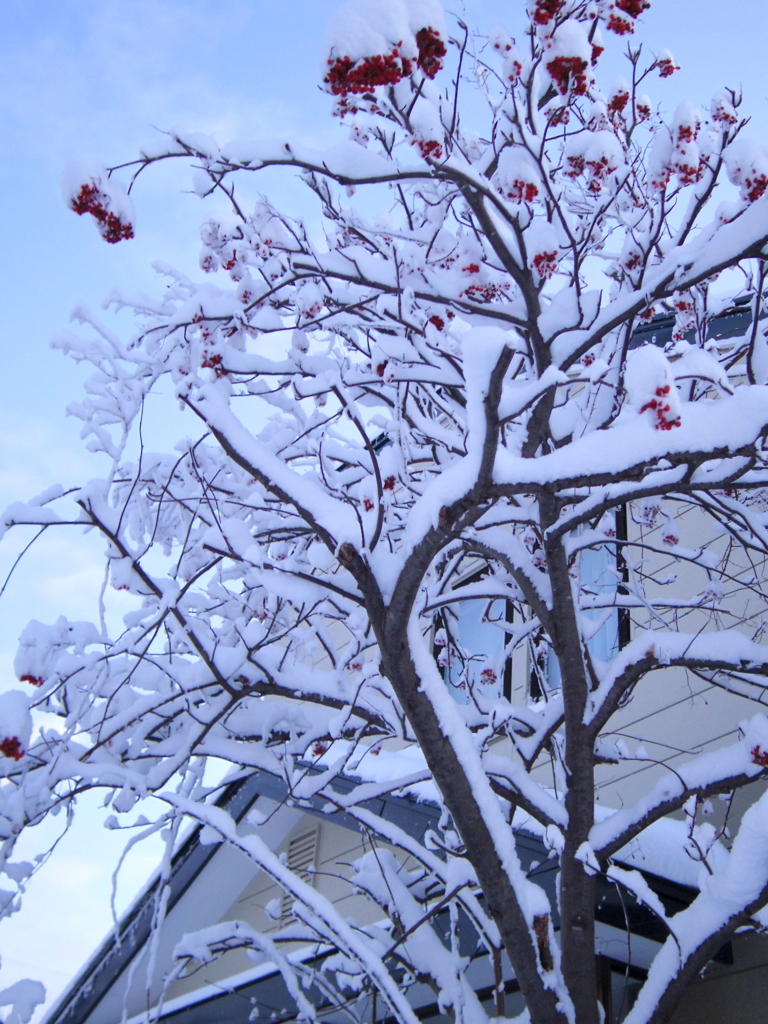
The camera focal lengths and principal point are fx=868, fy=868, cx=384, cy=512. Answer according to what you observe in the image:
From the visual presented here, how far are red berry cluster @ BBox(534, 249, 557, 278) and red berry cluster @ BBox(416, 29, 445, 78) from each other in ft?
2.36

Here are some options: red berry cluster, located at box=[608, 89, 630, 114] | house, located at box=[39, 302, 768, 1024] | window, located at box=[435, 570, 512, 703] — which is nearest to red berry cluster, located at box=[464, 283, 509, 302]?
red berry cluster, located at box=[608, 89, 630, 114]

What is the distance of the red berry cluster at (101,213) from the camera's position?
2.78 m

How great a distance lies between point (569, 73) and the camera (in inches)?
113

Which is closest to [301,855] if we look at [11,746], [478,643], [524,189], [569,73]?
[478,643]

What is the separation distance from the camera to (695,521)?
5867 millimetres

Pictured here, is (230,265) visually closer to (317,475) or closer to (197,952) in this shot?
(317,475)

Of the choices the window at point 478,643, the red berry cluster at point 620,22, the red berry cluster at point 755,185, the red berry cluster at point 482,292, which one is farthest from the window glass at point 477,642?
the red berry cluster at point 620,22

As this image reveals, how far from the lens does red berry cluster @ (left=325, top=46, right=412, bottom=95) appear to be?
7.72 feet

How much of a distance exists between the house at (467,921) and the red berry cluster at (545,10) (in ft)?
7.92

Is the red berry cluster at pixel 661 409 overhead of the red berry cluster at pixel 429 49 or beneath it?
beneath

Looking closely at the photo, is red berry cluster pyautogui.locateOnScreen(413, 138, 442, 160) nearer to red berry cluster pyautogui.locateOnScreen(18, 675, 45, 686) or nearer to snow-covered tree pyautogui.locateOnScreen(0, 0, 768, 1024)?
snow-covered tree pyautogui.locateOnScreen(0, 0, 768, 1024)

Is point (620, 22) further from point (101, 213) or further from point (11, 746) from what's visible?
point (11, 746)

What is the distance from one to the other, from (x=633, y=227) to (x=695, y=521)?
264cm

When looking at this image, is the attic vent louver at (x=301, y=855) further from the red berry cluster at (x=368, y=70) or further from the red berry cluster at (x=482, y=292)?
the red berry cluster at (x=368, y=70)
